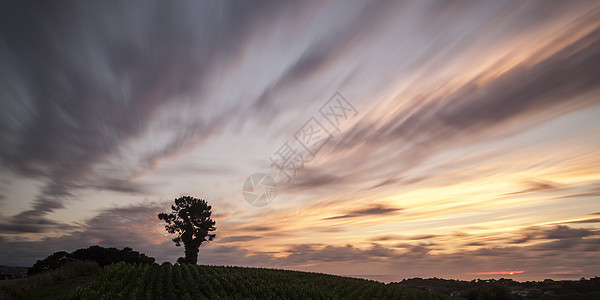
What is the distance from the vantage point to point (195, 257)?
211 ft

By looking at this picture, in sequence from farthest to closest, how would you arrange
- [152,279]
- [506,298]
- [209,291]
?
[506,298], [152,279], [209,291]

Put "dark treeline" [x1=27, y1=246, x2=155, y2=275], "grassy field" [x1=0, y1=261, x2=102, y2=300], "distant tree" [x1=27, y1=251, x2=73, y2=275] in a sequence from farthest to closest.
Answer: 1. "dark treeline" [x1=27, y1=246, x2=155, y2=275]
2. "distant tree" [x1=27, y1=251, x2=73, y2=275]
3. "grassy field" [x1=0, y1=261, x2=102, y2=300]

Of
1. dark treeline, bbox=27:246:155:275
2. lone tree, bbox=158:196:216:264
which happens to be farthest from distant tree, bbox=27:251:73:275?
lone tree, bbox=158:196:216:264

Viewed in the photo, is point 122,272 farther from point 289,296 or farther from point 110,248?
point 110,248

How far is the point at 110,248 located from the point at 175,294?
195 feet

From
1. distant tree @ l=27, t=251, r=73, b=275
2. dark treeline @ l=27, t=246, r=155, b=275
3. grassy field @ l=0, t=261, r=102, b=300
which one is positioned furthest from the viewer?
dark treeline @ l=27, t=246, r=155, b=275

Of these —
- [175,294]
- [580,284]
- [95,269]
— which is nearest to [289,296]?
[175,294]

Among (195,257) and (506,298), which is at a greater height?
(195,257)

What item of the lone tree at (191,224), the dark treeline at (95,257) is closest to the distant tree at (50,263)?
the dark treeline at (95,257)

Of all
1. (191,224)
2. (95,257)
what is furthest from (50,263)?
(191,224)

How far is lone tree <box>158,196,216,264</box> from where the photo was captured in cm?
6494

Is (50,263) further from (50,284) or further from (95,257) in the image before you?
(50,284)

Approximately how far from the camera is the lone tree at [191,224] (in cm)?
6494

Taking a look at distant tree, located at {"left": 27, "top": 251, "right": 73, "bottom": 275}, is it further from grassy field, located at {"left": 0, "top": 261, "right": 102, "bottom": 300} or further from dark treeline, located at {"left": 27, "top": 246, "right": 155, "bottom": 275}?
grassy field, located at {"left": 0, "top": 261, "right": 102, "bottom": 300}
